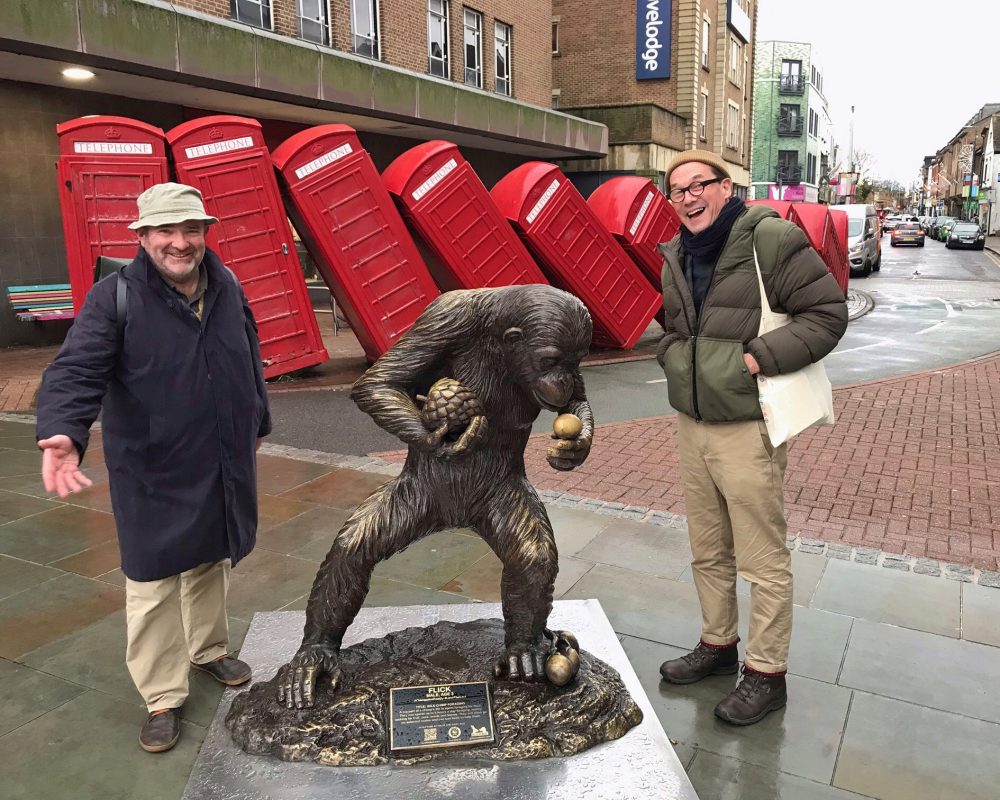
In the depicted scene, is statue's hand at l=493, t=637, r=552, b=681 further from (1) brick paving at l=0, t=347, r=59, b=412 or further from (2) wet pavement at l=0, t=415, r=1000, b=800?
(1) brick paving at l=0, t=347, r=59, b=412

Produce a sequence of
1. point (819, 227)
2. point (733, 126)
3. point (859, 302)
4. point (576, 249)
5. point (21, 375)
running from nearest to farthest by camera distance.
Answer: point (21, 375), point (576, 249), point (819, 227), point (859, 302), point (733, 126)

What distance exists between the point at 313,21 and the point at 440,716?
15673mm

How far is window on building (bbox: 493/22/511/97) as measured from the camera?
69.7ft

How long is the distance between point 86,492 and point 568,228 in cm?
681

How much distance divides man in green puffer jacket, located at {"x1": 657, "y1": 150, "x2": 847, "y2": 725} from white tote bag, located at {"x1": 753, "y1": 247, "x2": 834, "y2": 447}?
3 centimetres

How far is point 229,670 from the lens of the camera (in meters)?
3.36

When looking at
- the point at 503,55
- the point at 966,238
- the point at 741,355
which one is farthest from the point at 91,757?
the point at 966,238

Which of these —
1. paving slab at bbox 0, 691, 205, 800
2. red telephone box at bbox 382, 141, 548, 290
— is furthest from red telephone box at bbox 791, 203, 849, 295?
paving slab at bbox 0, 691, 205, 800

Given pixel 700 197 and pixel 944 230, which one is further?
pixel 944 230

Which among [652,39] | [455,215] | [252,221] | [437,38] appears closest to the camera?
[252,221]

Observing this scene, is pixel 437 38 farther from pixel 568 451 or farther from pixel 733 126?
pixel 733 126

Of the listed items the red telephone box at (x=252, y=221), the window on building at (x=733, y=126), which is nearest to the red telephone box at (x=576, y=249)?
the red telephone box at (x=252, y=221)

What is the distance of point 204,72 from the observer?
1188 centimetres

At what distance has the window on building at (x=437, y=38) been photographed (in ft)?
61.5
